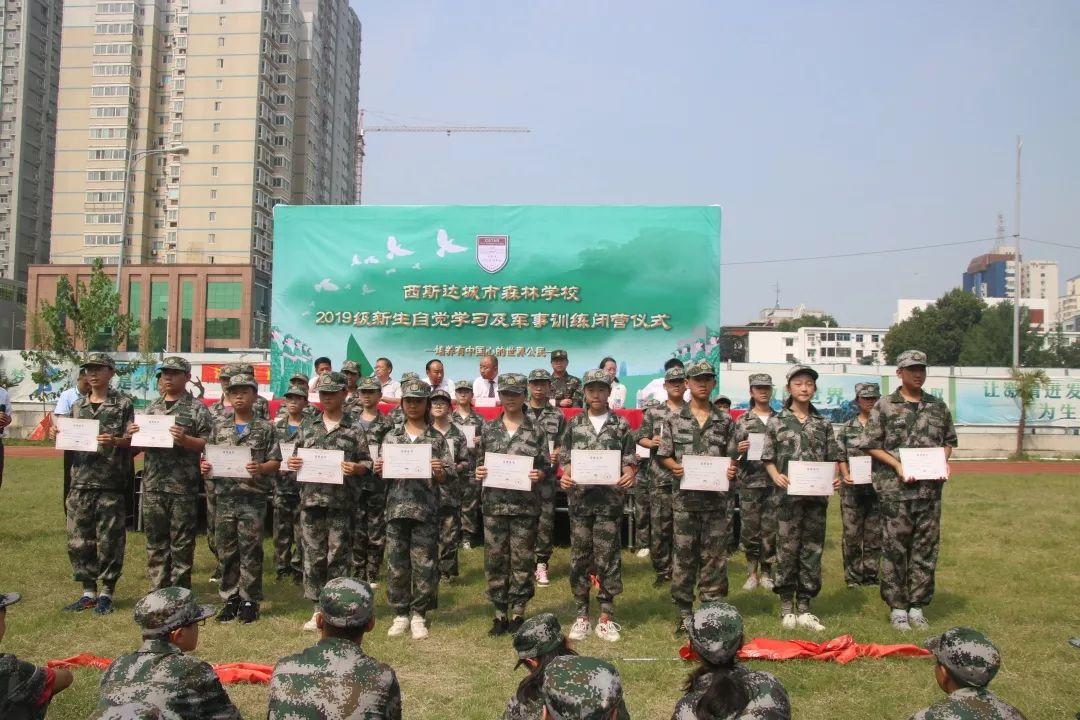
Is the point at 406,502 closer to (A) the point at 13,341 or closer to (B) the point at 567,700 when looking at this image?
(B) the point at 567,700

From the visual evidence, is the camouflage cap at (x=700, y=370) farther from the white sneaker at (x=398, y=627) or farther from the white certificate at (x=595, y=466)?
the white sneaker at (x=398, y=627)

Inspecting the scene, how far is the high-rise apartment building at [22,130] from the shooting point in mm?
69625

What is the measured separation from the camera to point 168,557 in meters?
6.81

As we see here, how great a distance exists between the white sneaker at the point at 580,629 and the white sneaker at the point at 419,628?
112 centimetres

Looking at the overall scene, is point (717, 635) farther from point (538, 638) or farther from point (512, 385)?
point (512, 385)

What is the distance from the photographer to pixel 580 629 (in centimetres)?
627

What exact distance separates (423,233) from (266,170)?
180ft

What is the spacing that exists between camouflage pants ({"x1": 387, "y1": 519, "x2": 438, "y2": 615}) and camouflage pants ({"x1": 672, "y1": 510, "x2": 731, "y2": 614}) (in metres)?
1.93

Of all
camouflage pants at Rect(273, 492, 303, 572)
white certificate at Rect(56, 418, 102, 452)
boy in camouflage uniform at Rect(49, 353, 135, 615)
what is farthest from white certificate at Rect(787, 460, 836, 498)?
white certificate at Rect(56, 418, 102, 452)

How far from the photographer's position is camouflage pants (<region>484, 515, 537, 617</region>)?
6.39 m

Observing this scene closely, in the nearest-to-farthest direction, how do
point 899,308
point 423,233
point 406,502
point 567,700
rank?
1. point 567,700
2. point 406,502
3. point 423,233
4. point 899,308

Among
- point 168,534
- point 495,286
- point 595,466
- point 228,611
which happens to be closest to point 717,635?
point 595,466

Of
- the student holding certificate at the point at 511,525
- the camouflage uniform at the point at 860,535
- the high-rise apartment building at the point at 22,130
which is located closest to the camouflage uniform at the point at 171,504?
the student holding certificate at the point at 511,525

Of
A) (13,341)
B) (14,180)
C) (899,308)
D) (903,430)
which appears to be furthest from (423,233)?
(899,308)
